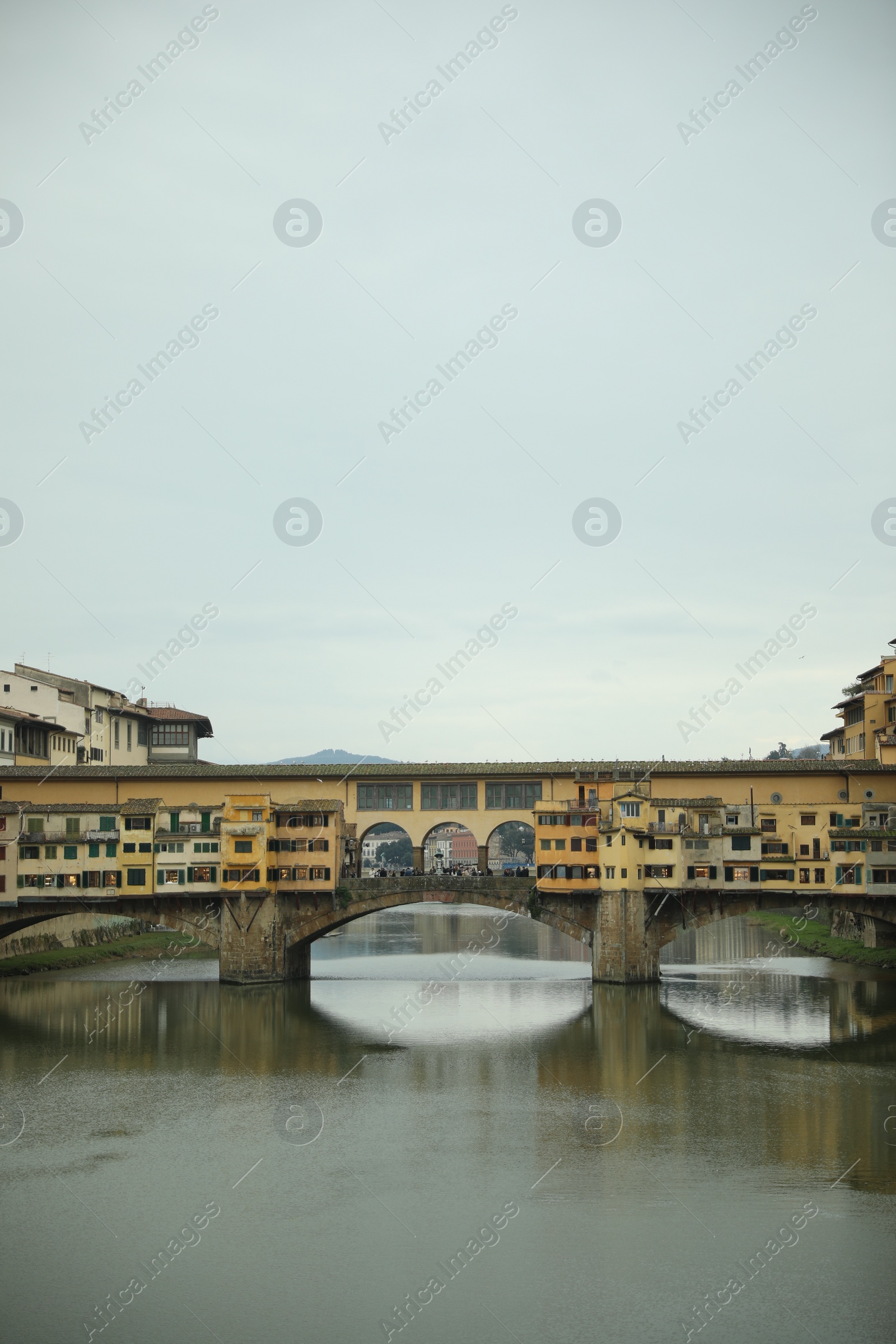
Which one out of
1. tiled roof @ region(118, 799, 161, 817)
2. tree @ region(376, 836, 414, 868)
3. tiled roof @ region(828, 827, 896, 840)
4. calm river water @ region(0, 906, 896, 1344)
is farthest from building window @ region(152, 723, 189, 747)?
tree @ region(376, 836, 414, 868)

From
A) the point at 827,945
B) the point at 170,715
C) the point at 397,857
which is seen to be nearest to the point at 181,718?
the point at 170,715

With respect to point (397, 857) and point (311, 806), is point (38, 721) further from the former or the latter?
point (397, 857)

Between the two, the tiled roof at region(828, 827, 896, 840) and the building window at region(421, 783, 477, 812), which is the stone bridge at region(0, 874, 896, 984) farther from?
the building window at region(421, 783, 477, 812)

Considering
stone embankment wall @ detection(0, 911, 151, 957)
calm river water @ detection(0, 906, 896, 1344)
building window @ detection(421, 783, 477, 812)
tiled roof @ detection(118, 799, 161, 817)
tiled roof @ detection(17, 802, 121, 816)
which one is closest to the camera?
calm river water @ detection(0, 906, 896, 1344)

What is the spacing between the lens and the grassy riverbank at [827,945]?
6081 cm

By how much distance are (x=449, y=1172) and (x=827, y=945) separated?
157 feet

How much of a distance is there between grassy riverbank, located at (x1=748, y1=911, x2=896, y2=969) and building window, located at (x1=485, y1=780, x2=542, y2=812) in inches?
726

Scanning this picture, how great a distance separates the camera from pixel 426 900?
179 feet

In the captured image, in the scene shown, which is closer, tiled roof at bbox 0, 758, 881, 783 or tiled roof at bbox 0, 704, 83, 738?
tiled roof at bbox 0, 758, 881, 783

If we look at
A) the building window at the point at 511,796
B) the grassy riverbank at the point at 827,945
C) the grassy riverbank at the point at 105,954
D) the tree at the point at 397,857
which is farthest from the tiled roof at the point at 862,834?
the tree at the point at 397,857

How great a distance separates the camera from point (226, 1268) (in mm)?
21641

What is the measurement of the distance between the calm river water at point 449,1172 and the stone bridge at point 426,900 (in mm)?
4702

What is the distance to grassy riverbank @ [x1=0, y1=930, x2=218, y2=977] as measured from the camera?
59375mm

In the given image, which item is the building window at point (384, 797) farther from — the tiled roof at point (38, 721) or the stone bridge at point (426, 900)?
the tiled roof at point (38, 721)
